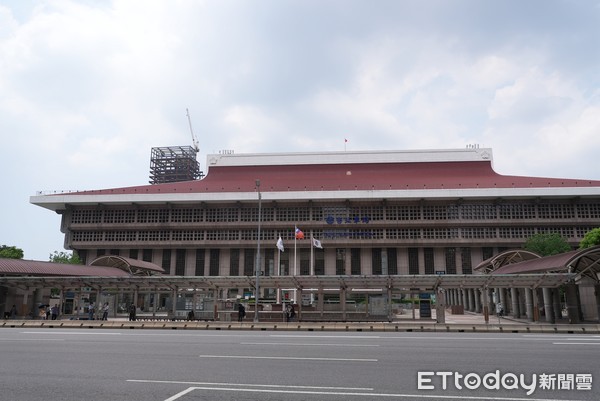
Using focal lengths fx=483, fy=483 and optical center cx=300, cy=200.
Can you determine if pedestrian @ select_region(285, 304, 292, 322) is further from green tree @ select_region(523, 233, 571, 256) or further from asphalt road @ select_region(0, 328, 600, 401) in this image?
green tree @ select_region(523, 233, 571, 256)

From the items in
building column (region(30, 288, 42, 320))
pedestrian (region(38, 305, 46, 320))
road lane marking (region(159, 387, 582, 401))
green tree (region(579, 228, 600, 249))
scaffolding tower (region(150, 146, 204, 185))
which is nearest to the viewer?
road lane marking (region(159, 387, 582, 401))

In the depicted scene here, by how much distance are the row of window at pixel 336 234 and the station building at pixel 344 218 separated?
0.48ft

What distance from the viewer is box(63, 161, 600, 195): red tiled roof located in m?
66.4

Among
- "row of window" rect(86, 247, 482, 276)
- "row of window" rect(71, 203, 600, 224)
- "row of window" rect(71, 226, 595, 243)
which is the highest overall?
"row of window" rect(71, 203, 600, 224)

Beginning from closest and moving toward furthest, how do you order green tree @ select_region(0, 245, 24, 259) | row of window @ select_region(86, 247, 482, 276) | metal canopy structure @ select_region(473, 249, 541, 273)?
metal canopy structure @ select_region(473, 249, 541, 273), green tree @ select_region(0, 245, 24, 259), row of window @ select_region(86, 247, 482, 276)

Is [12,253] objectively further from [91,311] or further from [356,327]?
[356,327]

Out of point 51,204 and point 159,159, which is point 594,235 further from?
point 159,159

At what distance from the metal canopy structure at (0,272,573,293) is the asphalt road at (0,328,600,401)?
14811mm

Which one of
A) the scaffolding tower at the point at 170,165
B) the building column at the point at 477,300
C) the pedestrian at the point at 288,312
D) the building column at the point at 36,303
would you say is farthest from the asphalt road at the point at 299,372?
the scaffolding tower at the point at 170,165

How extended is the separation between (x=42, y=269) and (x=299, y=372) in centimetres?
3552

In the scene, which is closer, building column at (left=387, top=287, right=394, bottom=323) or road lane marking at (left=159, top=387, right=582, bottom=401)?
road lane marking at (left=159, top=387, right=582, bottom=401)

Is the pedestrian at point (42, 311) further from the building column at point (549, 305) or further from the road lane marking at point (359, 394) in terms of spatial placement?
the building column at point (549, 305)

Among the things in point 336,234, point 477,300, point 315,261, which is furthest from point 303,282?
point 315,261

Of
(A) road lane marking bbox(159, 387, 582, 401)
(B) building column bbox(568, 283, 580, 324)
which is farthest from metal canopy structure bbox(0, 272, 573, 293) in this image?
(A) road lane marking bbox(159, 387, 582, 401)
